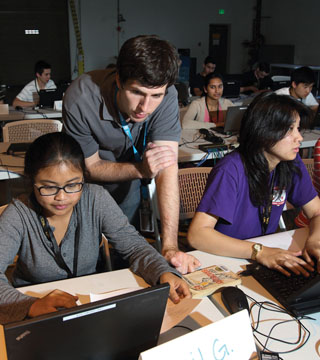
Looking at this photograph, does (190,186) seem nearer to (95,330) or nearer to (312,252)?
(312,252)

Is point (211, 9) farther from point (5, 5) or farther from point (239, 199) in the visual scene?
point (239, 199)

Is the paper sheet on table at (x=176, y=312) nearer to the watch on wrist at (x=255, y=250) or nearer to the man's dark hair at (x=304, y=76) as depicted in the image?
the watch on wrist at (x=255, y=250)

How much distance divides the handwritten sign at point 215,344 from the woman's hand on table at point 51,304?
381mm

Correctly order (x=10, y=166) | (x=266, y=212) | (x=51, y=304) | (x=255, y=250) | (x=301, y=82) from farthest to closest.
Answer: (x=301, y=82) < (x=10, y=166) < (x=266, y=212) < (x=255, y=250) < (x=51, y=304)

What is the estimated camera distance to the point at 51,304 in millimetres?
1047

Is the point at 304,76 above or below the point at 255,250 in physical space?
above

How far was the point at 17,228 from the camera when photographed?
1325mm

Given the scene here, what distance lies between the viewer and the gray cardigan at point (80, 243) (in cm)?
130

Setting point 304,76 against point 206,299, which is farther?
point 304,76

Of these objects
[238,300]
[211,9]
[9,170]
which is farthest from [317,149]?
[211,9]

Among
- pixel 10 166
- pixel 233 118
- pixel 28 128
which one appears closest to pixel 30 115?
pixel 28 128

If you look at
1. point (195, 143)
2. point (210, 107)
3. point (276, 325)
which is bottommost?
point (276, 325)

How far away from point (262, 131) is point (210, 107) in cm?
263

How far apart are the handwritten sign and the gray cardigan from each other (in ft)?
1.35
